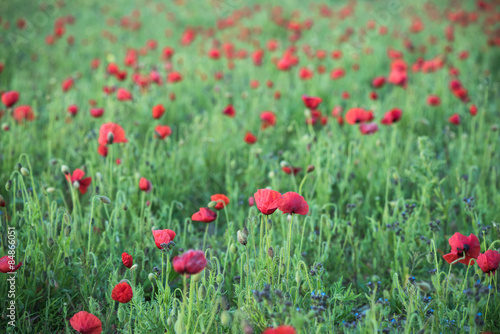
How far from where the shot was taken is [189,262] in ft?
3.76

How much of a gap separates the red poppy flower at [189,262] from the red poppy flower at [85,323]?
371 mm

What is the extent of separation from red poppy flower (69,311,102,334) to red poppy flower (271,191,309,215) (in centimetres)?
68

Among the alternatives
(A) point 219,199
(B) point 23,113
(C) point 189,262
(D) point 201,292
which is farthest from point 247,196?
(B) point 23,113

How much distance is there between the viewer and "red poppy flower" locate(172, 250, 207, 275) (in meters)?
1.14

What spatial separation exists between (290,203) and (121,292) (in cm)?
65

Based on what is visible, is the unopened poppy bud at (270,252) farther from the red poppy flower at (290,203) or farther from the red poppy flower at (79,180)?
the red poppy flower at (79,180)

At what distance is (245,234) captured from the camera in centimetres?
151

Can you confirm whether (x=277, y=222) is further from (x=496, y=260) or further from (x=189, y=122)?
(x=189, y=122)

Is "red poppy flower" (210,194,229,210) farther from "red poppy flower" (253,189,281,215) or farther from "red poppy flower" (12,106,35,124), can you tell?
"red poppy flower" (12,106,35,124)

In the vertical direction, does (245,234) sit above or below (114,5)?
below

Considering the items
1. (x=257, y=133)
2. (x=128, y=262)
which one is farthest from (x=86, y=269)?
(x=257, y=133)

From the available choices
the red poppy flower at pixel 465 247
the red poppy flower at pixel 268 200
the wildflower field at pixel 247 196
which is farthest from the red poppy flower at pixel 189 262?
the red poppy flower at pixel 465 247

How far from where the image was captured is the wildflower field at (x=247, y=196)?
1.49m

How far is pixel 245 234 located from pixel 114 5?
380 inches
